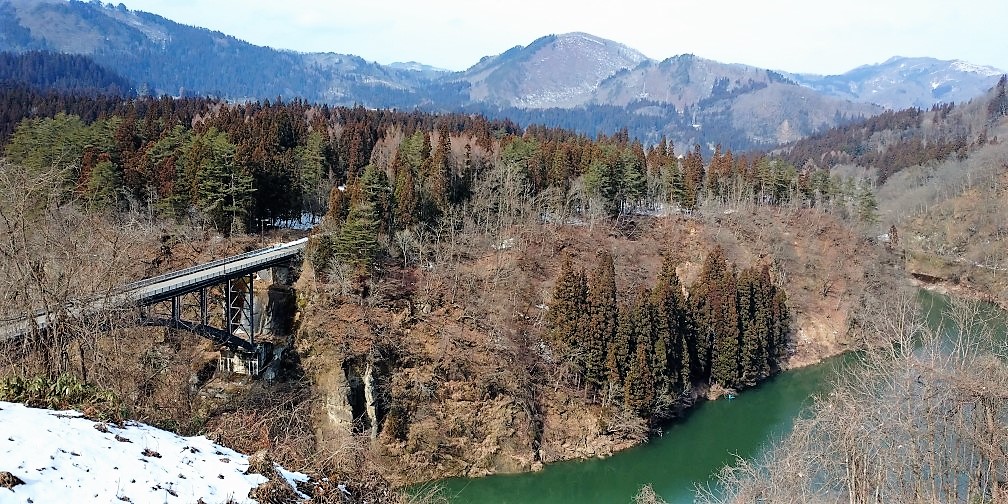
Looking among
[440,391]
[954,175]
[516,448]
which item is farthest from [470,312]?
[954,175]

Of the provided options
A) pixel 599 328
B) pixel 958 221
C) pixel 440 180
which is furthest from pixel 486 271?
pixel 958 221

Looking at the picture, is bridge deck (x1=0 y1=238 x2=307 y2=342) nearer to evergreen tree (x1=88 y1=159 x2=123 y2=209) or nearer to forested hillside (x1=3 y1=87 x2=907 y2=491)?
forested hillside (x1=3 y1=87 x2=907 y2=491)

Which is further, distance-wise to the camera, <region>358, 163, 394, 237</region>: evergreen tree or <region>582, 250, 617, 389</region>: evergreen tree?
<region>358, 163, 394, 237</region>: evergreen tree

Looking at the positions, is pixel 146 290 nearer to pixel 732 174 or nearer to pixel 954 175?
pixel 732 174

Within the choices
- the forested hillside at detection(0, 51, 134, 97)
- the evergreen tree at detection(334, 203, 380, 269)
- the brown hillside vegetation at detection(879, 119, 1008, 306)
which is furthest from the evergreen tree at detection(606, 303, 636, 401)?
the forested hillside at detection(0, 51, 134, 97)

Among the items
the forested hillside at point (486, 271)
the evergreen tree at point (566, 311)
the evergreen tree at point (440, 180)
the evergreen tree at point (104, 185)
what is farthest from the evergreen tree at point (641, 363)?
the evergreen tree at point (104, 185)

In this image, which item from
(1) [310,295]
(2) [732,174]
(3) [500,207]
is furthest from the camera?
(2) [732,174]
